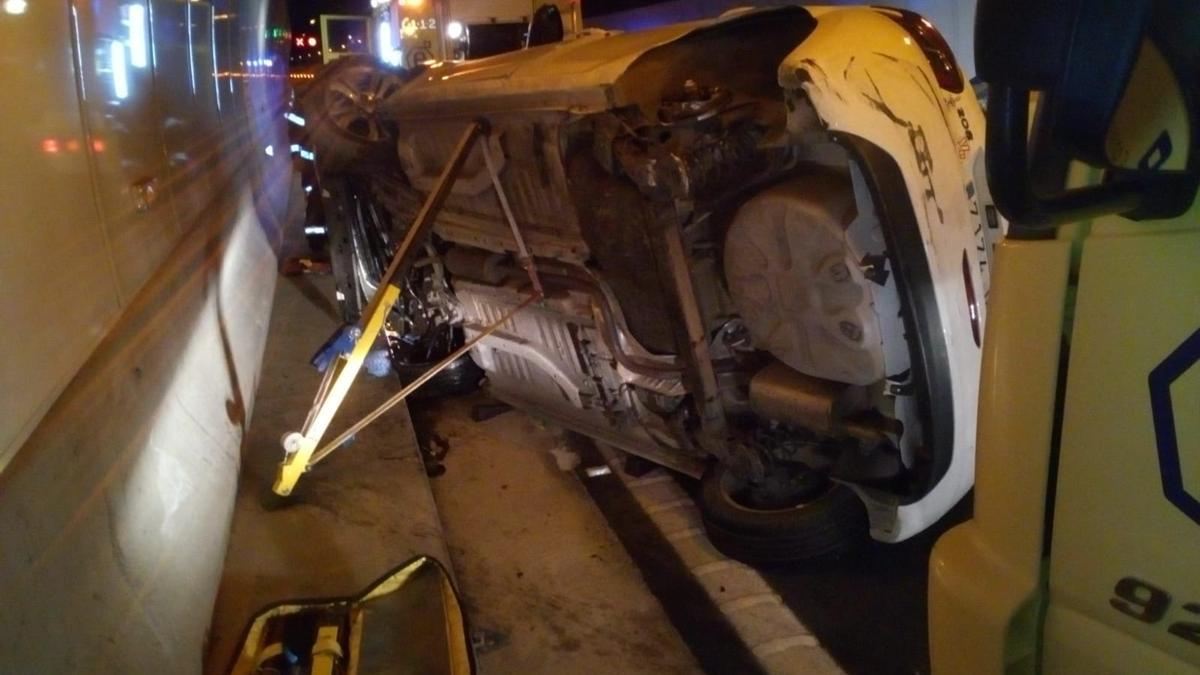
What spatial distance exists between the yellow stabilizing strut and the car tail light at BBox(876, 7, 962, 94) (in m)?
1.69

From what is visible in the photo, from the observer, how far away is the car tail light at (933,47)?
121 inches

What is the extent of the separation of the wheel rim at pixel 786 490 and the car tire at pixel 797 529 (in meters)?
0.01

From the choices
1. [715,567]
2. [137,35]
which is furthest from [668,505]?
[137,35]

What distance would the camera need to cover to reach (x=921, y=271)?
8.87 ft

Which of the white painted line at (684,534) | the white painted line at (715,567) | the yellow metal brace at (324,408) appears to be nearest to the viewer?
the yellow metal brace at (324,408)

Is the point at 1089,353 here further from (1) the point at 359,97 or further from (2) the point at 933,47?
(1) the point at 359,97

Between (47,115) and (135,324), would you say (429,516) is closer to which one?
(135,324)

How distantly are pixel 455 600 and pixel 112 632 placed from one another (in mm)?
1160

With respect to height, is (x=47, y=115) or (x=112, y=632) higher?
(x=47, y=115)

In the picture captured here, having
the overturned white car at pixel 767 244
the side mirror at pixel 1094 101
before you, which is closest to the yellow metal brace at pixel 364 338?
the overturned white car at pixel 767 244

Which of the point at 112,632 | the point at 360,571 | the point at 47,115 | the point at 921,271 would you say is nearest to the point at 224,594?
the point at 360,571

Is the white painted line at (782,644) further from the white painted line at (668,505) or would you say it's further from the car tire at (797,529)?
the white painted line at (668,505)

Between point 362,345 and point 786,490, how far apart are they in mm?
1809

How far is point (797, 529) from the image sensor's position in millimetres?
3420
